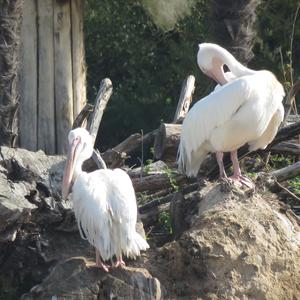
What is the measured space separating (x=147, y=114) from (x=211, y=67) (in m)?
4.99

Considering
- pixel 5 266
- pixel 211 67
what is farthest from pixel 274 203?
pixel 5 266

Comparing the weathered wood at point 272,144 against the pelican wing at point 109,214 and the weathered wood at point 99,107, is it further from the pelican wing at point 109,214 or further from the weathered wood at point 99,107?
the pelican wing at point 109,214

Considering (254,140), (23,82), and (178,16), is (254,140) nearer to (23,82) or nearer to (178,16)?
(23,82)

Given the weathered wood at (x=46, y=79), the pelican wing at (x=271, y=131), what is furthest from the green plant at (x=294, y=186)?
the weathered wood at (x=46, y=79)

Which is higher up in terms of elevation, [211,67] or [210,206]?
[211,67]

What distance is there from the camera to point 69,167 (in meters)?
11.6

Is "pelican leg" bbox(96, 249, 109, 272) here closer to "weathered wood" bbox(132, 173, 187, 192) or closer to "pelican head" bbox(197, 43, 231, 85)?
"weathered wood" bbox(132, 173, 187, 192)

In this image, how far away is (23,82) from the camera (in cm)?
1410

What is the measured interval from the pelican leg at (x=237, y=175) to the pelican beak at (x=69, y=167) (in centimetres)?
140

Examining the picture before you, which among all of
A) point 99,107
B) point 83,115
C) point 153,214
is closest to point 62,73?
point 99,107

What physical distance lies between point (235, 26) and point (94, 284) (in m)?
4.53

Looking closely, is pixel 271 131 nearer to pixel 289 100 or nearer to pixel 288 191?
pixel 288 191

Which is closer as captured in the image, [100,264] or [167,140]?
[100,264]

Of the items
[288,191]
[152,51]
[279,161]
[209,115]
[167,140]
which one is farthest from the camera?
[152,51]
